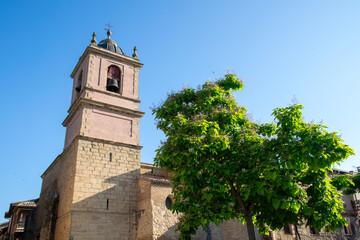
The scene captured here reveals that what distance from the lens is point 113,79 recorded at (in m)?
20.0

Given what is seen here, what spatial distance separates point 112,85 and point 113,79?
21.0 inches

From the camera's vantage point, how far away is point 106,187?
16.5 m

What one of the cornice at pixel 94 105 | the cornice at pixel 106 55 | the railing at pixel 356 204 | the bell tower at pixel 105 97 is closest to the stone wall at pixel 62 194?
the bell tower at pixel 105 97

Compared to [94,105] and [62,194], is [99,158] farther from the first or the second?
[94,105]

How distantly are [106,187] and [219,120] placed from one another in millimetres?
8514

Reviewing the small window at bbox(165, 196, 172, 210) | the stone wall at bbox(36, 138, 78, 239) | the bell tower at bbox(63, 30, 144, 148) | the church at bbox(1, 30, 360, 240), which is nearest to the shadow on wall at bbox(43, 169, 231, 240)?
the church at bbox(1, 30, 360, 240)

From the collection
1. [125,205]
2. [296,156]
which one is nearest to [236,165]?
[296,156]

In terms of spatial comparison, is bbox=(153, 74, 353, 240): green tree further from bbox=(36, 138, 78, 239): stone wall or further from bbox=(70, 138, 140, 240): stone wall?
bbox=(36, 138, 78, 239): stone wall

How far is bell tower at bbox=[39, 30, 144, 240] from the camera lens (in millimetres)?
15633

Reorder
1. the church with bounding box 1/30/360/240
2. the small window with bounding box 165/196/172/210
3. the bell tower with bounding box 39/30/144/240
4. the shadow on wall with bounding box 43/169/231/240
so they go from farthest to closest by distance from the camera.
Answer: the small window with bounding box 165/196/172/210 < the bell tower with bounding box 39/30/144/240 < the church with bounding box 1/30/360/240 < the shadow on wall with bounding box 43/169/231/240

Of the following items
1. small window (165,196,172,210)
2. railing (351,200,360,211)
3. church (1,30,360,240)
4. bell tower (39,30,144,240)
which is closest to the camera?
church (1,30,360,240)

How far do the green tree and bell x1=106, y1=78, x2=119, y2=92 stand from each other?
9.46 metres

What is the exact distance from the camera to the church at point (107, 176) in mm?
15516

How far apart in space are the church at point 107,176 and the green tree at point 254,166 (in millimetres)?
5478
